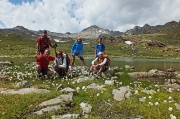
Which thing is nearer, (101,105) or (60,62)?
(101,105)

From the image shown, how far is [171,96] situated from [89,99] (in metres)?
4.53

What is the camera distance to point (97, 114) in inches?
438

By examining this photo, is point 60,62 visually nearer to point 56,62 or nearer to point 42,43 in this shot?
point 56,62

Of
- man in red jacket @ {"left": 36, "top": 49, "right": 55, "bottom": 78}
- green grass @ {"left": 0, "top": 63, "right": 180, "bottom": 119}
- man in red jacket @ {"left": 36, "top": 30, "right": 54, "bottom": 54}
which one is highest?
man in red jacket @ {"left": 36, "top": 30, "right": 54, "bottom": 54}

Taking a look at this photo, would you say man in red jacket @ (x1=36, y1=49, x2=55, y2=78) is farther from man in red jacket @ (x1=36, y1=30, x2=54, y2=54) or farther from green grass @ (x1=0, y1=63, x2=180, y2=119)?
green grass @ (x1=0, y1=63, x2=180, y2=119)

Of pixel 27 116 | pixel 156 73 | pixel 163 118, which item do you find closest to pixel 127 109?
pixel 163 118

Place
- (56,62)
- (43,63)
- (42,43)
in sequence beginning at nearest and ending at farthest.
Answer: (43,63)
(56,62)
(42,43)

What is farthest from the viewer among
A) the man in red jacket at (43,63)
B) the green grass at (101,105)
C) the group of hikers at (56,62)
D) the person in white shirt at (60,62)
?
the person in white shirt at (60,62)

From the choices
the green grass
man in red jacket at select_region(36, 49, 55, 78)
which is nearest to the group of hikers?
man in red jacket at select_region(36, 49, 55, 78)

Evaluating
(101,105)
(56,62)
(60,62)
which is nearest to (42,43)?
(56,62)

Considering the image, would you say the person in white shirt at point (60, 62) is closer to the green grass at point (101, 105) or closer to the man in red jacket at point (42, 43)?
the man in red jacket at point (42, 43)

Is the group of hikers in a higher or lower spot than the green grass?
higher

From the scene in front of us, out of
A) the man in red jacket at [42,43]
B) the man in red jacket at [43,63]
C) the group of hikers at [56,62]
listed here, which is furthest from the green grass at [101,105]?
the man in red jacket at [42,43]

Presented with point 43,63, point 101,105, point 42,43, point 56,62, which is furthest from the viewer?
point 42,43
